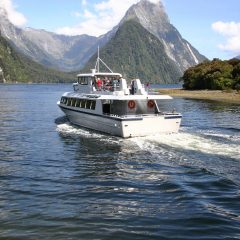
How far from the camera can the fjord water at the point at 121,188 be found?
572 inches

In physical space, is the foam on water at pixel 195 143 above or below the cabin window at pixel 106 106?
below

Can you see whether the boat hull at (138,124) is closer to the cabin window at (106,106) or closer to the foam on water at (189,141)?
the foam on water at (189,141)

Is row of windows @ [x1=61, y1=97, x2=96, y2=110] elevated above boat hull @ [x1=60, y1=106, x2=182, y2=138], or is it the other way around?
row of windows @ [x1=61, y1=97, x2=96, y2=110]

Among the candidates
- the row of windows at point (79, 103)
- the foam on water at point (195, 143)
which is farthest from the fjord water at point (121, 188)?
the row of windows at point (79, 103)

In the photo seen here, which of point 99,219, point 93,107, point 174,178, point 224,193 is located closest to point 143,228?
point 99,219

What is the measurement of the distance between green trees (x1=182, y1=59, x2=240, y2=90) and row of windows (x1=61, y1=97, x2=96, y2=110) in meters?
78.9

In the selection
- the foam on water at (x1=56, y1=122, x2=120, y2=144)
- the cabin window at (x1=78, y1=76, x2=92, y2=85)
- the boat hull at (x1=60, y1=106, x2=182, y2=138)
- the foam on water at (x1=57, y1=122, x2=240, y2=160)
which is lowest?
the foam on water at (x1=56, y1=122, x2=120, y2=144)

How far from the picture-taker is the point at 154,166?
23516 mm

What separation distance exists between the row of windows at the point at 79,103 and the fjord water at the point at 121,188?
624 cm

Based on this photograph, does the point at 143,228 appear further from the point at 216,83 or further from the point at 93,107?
the point at 216,83

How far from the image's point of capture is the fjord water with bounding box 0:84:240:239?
14.5 m

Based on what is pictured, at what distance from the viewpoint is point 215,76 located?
125m

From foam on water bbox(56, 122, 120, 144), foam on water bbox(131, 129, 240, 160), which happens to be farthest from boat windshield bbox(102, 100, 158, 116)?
foam on water bbox(131, 129, 240, 160)

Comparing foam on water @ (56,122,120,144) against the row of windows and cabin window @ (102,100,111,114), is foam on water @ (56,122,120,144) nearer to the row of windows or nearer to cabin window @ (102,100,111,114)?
cabin window @ (102,100,111,114)
